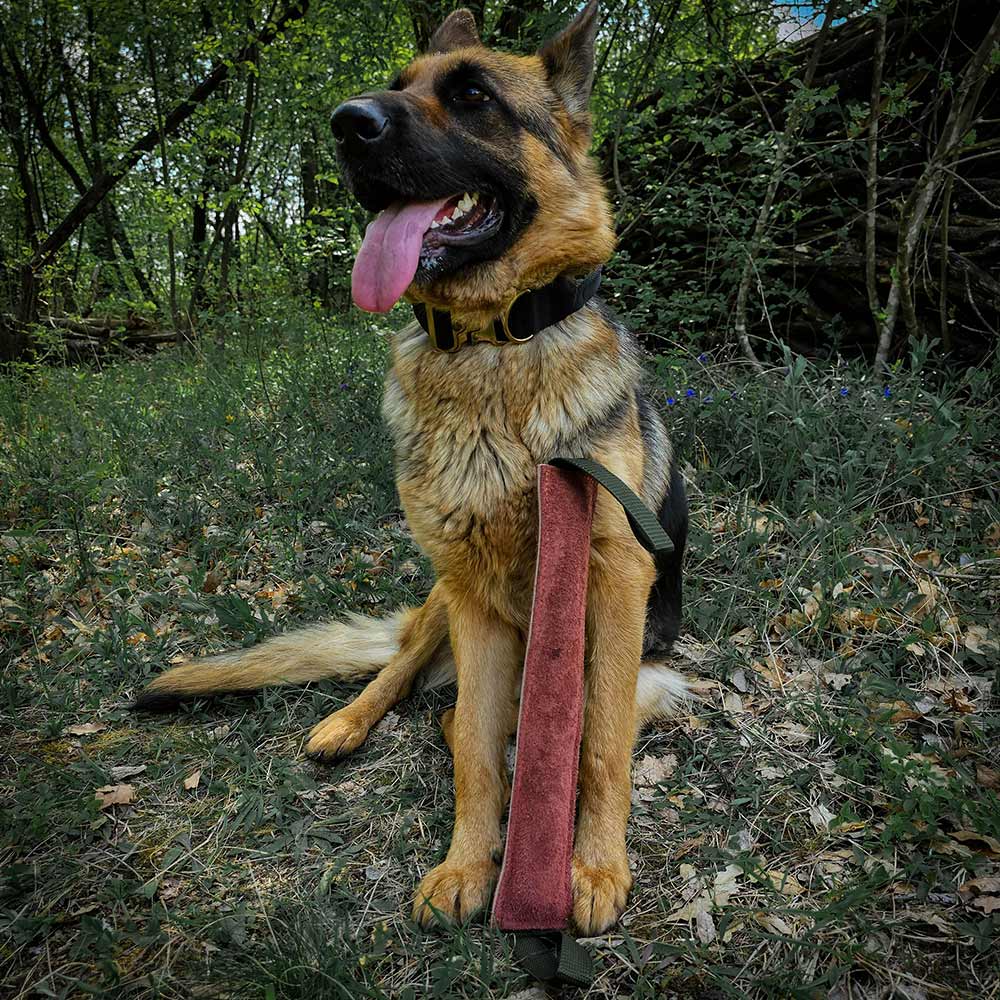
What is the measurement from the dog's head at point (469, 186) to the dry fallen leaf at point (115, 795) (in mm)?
1854

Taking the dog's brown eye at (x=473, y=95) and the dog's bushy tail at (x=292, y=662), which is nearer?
the dog's brown eye at (x=473, y=95)

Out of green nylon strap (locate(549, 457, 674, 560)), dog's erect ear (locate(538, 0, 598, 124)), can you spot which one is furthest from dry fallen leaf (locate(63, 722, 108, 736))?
dog's erect ear (locate(538, 0, 598, 124))

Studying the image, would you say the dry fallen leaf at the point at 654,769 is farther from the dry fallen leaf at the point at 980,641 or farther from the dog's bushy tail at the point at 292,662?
the dry fallen leaf at the point at 980,641

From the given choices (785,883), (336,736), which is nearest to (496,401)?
(336,736)

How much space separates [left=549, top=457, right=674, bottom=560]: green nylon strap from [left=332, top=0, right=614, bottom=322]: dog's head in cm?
61

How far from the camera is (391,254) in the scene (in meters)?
1.96

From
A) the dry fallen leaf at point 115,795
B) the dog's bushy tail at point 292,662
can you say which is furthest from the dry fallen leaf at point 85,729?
the dry fallen leaf at point 115,795

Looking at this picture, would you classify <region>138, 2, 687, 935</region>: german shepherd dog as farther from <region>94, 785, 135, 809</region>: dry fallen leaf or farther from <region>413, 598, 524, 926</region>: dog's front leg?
<region>94, 785, 135, 809</region>: dry fallen leaf

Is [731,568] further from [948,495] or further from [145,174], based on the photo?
[145,174]

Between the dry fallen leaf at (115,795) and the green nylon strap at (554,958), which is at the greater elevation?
the dry fallen leaf at (115,795)

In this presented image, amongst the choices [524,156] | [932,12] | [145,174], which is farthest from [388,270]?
[145,174]

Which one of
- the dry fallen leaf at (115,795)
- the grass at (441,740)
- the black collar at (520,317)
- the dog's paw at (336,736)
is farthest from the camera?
the dog's paw at (336,736)

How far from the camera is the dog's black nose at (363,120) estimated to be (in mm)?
1899

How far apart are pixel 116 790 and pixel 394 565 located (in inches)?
61.5
